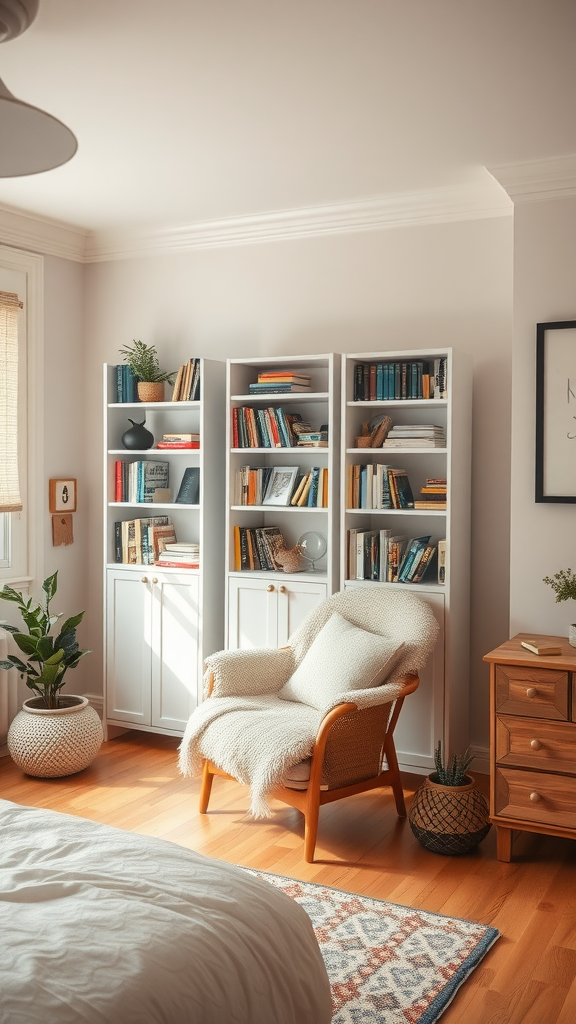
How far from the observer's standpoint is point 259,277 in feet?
15.9

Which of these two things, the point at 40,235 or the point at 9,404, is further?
the point at 40,235

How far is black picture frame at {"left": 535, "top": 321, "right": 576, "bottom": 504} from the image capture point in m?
3.76

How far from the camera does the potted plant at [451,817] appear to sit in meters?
3.43

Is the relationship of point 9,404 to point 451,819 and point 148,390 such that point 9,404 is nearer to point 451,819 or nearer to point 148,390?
point 148,390

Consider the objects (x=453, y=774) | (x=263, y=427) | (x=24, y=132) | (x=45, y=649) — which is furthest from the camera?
(x=263, y=427)

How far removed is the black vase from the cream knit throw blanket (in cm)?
146

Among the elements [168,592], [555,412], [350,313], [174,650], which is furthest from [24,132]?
[174,650]

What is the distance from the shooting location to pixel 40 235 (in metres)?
4.95

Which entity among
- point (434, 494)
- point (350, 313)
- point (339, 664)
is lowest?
point (339, 664)

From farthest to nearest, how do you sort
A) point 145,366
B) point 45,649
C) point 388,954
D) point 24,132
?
1. point 145,366
2. point 45,649
3. point 388,954
4. point 24,132

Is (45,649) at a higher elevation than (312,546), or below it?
below

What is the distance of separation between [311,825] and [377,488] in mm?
1598

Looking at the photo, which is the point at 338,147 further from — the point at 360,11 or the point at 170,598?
the point at 170,598

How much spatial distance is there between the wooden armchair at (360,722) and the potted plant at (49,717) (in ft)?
2.54
